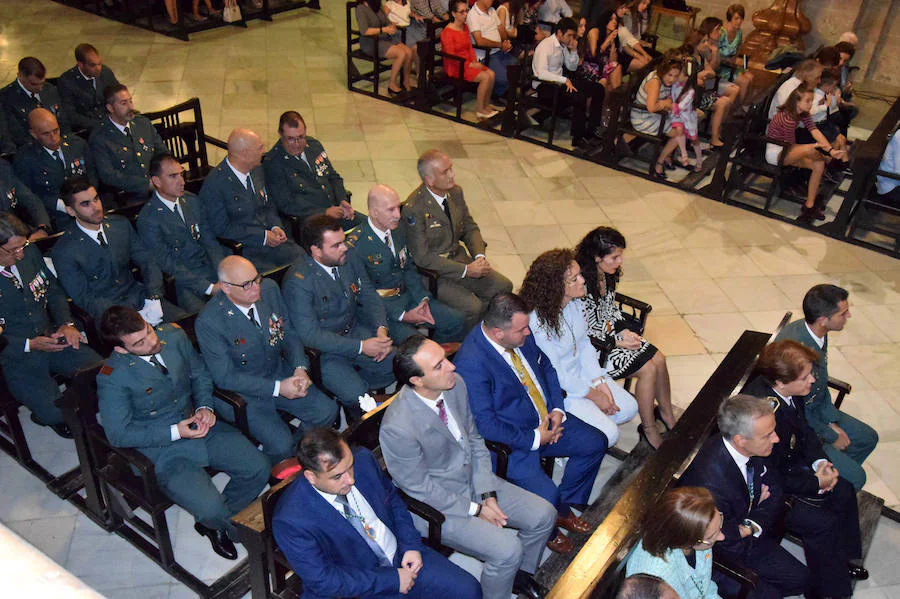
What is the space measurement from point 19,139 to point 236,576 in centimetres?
430

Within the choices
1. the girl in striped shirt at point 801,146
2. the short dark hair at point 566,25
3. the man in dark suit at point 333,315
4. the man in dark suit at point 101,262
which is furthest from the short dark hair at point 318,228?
the short dark hair at point 566,25

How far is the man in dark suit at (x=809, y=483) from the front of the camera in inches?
135

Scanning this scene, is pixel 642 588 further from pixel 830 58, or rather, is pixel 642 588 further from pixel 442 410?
pixel 830 58

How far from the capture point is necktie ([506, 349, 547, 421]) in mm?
3555

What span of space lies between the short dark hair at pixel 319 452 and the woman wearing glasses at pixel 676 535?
112 centimetres

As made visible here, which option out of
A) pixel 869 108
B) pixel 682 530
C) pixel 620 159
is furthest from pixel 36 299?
pixel 869 108

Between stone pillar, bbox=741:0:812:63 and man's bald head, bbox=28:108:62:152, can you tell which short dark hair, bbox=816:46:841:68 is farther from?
man's bald head, bbox=28:108:62:152

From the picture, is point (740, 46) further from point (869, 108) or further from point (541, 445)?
point (541, 445)

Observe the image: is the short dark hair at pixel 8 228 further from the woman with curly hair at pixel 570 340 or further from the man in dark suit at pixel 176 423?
the woman with curly hair at pixel 570 340

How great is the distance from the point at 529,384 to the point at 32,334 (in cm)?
256

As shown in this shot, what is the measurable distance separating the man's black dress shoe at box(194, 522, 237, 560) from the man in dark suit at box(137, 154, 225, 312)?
138 centimetres

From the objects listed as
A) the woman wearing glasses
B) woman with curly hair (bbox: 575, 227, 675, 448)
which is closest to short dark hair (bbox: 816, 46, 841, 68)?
woman with curly hair (bbox: 575, 227, 675, 448)

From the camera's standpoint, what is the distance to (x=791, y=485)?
3457mm

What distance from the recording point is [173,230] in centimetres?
446
